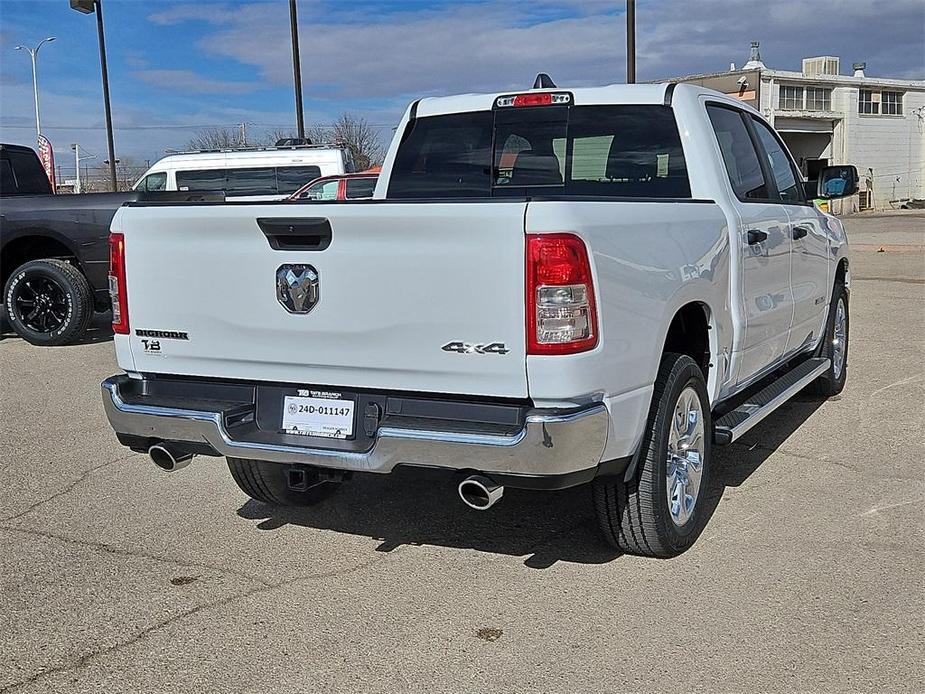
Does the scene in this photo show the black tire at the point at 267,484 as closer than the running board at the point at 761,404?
No

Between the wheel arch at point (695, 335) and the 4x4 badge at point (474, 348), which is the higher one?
the 4x4 badge at point (474, 348)

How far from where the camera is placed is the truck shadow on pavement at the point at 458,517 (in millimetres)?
4602

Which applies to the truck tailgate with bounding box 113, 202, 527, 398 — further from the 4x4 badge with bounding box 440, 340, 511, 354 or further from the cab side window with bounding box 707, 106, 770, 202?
the cab side window with bounding box 707, 106, 770, 202

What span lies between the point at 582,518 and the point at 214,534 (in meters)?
1.71

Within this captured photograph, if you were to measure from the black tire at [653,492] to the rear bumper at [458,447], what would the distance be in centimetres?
32

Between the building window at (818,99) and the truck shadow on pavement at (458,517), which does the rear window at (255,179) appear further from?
the building window at (818,99)

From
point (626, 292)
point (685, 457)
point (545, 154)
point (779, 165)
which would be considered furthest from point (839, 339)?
point (626, 292)

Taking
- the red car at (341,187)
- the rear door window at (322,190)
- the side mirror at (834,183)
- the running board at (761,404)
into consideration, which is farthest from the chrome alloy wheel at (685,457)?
the rear door window at (322,190)

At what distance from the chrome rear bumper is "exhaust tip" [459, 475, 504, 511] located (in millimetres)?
58

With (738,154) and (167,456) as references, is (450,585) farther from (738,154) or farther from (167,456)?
(738,154)

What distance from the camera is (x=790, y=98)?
49.0m

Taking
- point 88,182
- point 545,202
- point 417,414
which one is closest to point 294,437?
point 417,414

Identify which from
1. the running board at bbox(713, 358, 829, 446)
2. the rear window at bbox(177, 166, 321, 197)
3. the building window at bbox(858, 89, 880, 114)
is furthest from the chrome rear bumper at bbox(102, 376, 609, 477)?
the building window at bbox(858, 89, 880, 114)

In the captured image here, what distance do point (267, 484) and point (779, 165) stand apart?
3476mm
